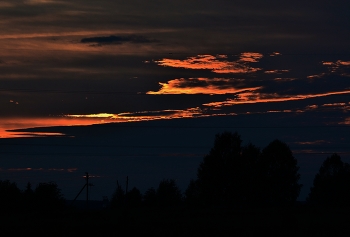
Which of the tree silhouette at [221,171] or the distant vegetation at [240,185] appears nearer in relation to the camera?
the distant vegetation at [240,185]

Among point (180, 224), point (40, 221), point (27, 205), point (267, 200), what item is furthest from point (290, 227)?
point (267, 200)

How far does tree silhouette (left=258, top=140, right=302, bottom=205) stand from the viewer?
14262cm

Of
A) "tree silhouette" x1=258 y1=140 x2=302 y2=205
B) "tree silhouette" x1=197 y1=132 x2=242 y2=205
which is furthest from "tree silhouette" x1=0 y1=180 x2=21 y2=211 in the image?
"tree silhouette" x1=258 y1=140 x2=302 y2=205

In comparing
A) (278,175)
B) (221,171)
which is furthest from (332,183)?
(221,171)

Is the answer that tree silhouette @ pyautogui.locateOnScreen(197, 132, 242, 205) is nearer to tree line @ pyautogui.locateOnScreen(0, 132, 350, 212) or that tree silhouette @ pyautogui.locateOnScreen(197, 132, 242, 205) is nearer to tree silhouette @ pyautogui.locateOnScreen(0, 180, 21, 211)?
tree line @ pyautogui.locateOnScreen(0, 132, 350, 212)

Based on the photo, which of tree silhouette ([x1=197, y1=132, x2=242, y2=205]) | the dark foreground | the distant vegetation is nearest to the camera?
the dark foreground

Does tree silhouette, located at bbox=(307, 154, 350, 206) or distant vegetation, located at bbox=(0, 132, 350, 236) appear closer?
distant vegetation, located at bbox=(0, 132, 350, 236)

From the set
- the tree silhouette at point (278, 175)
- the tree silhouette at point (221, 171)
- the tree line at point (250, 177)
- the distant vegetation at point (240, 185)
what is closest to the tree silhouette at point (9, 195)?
the distant vegetation at point (240, 185)

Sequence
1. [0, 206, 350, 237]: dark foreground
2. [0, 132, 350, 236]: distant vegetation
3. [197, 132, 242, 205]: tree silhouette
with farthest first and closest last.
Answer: [197, 132, 242, 205]: tree silhouette, [0, 132, 350, 236]: distant vegetation, [0, 206, 350, 237]: dark foreground

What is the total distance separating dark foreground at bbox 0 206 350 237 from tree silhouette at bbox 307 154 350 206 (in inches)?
2518

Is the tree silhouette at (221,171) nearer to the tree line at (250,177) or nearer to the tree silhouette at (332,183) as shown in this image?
the tree line at (250,177)

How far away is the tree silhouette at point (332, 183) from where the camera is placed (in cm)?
14262

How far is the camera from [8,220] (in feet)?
245

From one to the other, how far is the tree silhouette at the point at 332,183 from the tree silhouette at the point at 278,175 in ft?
21.8
